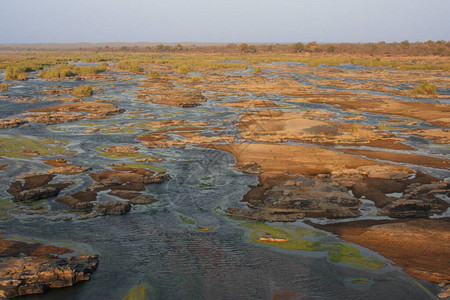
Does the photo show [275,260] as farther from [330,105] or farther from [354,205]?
[330,105]

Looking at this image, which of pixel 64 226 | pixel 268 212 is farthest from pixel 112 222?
pixel 268 212

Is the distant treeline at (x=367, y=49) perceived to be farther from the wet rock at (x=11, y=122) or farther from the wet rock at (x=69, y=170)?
the wet rock at (x=69, y=170)

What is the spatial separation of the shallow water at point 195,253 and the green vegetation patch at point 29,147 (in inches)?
77.9

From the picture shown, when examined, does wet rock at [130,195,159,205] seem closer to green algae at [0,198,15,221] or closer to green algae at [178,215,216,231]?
green algae at [178,215,216,231]

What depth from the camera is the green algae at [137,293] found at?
29.4 feet

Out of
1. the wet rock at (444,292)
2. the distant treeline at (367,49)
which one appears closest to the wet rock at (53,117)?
the wet rock at (444,292)

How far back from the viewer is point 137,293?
909cm

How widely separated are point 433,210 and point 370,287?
5.20 m

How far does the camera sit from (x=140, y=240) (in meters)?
11.3

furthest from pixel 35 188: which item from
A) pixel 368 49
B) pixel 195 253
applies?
pixel 368 49

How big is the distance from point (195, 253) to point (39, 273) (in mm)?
3841

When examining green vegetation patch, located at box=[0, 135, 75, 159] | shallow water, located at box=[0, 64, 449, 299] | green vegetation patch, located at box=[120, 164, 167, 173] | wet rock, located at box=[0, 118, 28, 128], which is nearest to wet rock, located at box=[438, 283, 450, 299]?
shallow water, located at box=[0, 64, 449, 299]

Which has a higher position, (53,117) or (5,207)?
(53,117)

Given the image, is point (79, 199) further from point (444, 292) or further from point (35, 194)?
point (444, 292)
